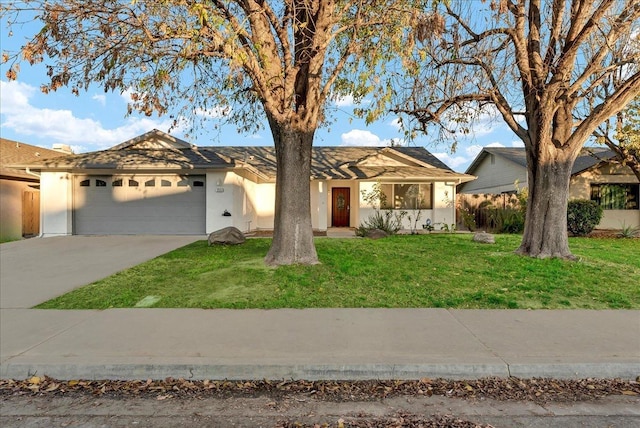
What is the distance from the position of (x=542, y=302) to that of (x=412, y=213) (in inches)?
454

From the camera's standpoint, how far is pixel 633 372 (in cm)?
389

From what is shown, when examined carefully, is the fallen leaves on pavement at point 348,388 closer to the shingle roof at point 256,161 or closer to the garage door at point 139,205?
A: the shingle roof at point 256,161

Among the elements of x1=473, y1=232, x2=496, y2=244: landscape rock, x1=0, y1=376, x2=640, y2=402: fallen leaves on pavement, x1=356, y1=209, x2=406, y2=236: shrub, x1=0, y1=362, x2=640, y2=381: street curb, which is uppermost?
x1=356, y1=209, x2=406, y2=236: shrub

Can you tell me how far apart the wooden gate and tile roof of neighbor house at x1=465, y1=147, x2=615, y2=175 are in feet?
79.3

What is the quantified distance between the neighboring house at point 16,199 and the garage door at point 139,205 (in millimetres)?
3495

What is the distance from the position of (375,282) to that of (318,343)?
294 centimetres

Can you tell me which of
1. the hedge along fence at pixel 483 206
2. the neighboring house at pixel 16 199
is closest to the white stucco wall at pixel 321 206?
the hedge along fence at pixel 483 206

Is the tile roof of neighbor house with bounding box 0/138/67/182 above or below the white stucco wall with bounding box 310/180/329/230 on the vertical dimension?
above

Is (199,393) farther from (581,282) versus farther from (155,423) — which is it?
(581,282)

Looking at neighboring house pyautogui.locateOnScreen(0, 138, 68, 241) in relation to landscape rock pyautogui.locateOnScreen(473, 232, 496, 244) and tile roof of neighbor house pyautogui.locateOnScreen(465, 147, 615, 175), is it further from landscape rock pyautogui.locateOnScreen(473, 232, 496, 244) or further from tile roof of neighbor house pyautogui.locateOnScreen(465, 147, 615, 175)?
tile roof of neighbor house pyautogui.locateOnScreen(465, 147, 615, 175)

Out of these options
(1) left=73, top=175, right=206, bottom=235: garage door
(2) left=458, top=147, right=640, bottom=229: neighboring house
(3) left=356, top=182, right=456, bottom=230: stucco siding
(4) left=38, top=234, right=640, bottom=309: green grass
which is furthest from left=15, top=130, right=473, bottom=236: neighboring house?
(2) left=458, top=147, right=640, bottom=229: neighboring house

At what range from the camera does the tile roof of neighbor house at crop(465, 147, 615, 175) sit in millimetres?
19670

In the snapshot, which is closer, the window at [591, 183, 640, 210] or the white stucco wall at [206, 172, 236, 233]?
the white stucco wall at [206, 172, 236, 233]

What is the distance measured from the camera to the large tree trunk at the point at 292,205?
328 inches
